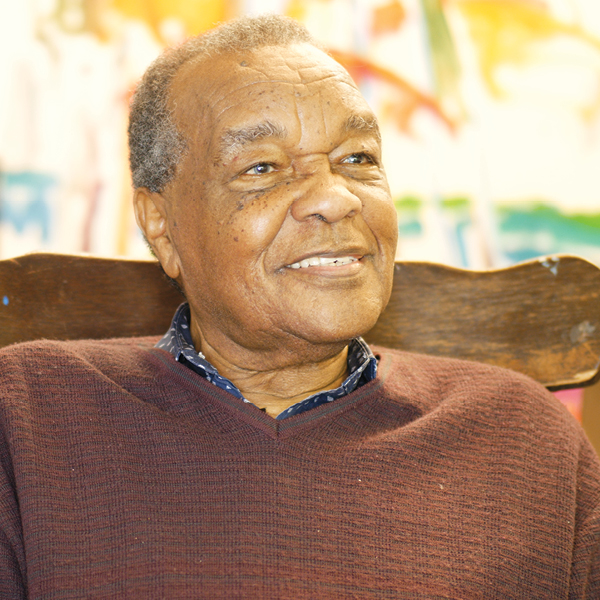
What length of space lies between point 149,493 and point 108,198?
1614mm

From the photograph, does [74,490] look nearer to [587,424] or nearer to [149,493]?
[149,493]

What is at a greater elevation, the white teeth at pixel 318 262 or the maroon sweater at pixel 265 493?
the white teeth at pixel 318 262

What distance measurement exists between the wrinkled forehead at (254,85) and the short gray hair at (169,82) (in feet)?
0.08

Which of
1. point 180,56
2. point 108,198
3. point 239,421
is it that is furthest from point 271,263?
point 108,198

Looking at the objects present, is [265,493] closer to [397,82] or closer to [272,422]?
[272,422]

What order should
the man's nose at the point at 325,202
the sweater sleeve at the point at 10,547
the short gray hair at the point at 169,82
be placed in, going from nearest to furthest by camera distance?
the sweater sleeve at the point at 10,547
the man's nose at the point at 325,202
the short gray hair at the point at 169,82

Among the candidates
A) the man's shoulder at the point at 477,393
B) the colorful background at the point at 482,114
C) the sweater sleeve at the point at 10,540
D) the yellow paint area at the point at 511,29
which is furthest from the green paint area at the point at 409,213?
the sweater sleeve at the point at 10,540

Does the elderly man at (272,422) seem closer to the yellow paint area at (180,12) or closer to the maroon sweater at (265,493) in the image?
the maroon sweater at (265,493)

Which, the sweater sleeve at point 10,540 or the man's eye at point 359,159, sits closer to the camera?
the sweater sleeve at point 10,540

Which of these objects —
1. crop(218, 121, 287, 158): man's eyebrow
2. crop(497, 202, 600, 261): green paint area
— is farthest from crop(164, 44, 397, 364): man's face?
crop(497, 202, 600, 261): green paint area

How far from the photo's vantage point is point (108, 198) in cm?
258

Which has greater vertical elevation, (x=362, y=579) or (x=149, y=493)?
(x=149, y=493)

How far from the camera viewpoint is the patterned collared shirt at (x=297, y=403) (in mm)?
1357

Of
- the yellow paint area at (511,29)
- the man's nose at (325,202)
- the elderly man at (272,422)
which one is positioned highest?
the yellow paint area at (511,29)
